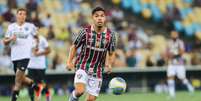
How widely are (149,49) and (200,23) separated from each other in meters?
3.66

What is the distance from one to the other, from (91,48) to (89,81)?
615 mm

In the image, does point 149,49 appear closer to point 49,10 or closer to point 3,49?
point 49,10

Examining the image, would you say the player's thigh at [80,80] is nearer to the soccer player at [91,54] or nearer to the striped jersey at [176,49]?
the soccer player at [91,54]

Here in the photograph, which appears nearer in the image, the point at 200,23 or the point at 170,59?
the point at 170,59

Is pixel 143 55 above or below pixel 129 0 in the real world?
below

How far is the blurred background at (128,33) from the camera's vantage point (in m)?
25.4

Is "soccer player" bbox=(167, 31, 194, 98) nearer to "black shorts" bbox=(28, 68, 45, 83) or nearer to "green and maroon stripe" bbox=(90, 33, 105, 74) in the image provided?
"black shorts" bbox=(28, 68, 45, 83)

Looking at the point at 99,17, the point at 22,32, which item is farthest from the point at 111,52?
the point at 22,32

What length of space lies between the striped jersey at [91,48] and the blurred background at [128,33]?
40.2 feet

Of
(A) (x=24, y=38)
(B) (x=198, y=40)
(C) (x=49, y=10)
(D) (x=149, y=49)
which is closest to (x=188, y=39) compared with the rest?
(B) (x=198, y=40)

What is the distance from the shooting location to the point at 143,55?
2647cm

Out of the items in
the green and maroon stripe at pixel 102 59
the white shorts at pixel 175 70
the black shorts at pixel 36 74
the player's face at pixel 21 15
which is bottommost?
the white shorts at pixel 175 70

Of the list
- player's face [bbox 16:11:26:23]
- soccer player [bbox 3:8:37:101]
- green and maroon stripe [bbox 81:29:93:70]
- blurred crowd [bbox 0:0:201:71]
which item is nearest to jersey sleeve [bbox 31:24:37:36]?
soccer player [bbox 3:8:37:101]

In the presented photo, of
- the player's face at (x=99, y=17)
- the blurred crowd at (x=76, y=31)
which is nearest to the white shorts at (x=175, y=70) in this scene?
the blurred crowd at (x=76, y=31)
